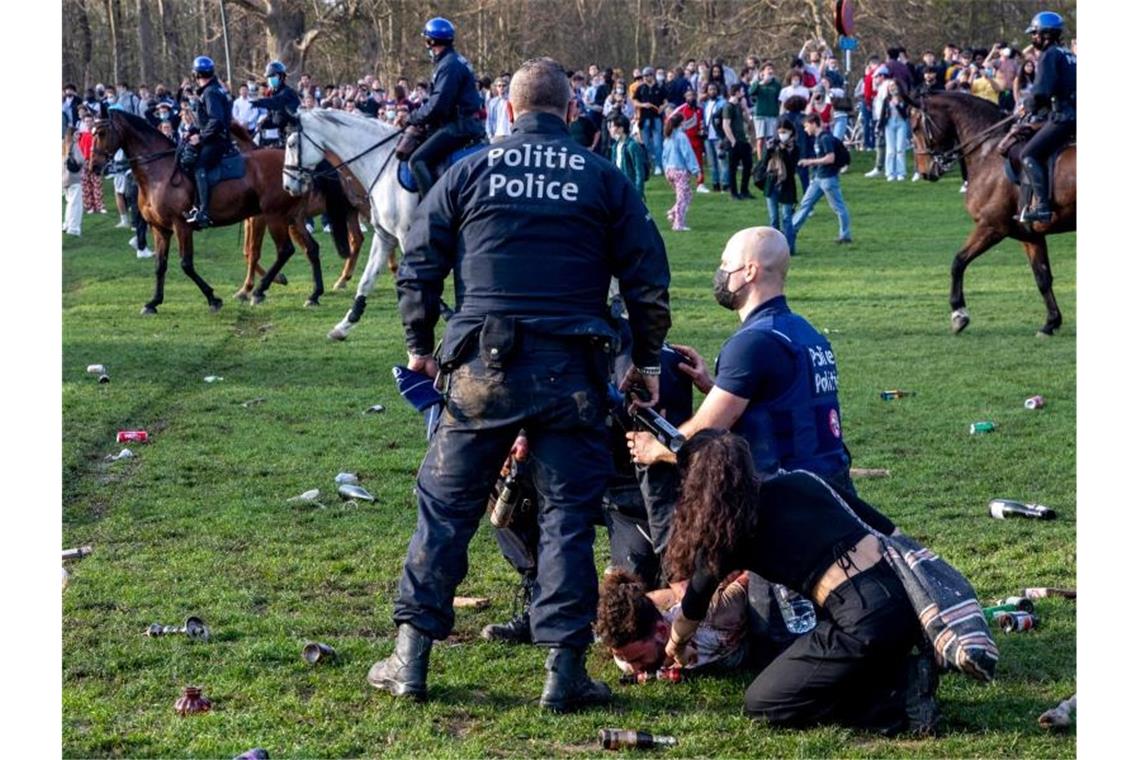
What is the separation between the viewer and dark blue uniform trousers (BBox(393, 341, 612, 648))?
5.29 metres

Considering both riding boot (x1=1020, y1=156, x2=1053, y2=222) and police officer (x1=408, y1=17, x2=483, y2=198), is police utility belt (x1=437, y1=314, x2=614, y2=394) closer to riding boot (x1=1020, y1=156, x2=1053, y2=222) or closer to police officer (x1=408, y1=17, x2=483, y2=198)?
police officer (x1=408, y1=17, x2=483, y2=198)

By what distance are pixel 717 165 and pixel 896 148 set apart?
354 centimetres

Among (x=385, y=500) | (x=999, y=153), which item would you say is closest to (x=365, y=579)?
(x=385, y=500)

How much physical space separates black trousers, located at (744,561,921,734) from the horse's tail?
514 inches

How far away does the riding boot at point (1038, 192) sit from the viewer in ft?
46.4

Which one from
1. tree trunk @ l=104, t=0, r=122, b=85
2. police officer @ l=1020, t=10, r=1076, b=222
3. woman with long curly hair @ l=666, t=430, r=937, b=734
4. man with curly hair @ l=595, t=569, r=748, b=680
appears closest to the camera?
woman with long curly hair @ l=666, t=430, r=937, b=734

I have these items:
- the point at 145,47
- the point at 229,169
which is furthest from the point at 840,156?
the point at 145,47

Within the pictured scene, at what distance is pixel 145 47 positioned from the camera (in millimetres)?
40250

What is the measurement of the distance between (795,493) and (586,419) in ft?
2.44

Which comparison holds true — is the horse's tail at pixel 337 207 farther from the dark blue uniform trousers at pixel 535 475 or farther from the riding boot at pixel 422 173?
the dark blue uniform trousers at pixel 535 475

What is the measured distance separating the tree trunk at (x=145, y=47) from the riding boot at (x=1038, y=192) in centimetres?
2960

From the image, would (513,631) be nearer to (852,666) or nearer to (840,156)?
(852,666)

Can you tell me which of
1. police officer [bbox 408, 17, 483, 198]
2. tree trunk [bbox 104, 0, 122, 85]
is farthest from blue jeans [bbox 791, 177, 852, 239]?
tree trunk [bbox 104, 0, 122, 85]

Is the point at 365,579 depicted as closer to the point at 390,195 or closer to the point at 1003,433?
the point at 1003,433
